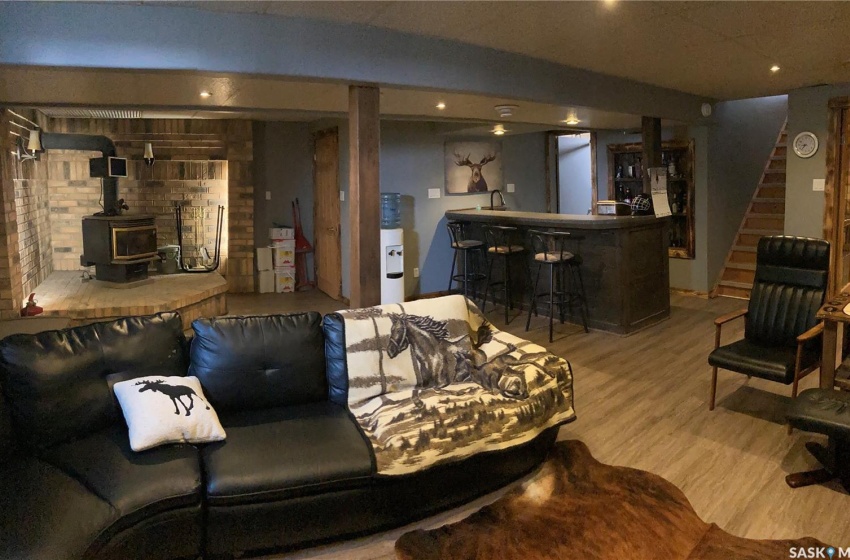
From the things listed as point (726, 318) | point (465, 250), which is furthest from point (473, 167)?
point (726, 318)

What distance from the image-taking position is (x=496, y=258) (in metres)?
6.86

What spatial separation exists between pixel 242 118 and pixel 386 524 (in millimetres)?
6224

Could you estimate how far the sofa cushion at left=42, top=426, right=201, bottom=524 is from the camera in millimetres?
2193

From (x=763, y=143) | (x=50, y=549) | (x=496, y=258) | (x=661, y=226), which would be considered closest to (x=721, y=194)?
(x=763, y=143)

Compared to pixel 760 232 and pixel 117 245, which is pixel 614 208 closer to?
pixel 760 232

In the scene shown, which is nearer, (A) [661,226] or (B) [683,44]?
(B) [683,44]

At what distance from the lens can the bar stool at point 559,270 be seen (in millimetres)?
5582

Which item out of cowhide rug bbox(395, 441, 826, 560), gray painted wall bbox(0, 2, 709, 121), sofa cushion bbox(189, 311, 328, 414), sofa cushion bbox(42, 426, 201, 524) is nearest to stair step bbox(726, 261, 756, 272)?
gray painted wall bbox(0, 2, 709, 121)

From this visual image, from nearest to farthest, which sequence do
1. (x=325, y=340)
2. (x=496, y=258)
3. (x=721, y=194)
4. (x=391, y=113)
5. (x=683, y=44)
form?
(x=325, y=340) → (x=683, y=44) → (x=391, y=113) → (x=496, y=258) → (x=721, y=194)

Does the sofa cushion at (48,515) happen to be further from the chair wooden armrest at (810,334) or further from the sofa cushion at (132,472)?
the chair wooden armrest at (810,334)

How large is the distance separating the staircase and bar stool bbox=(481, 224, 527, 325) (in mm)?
2694

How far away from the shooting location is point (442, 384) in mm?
3250

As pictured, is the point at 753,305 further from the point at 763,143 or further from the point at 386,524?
the point at 763,143

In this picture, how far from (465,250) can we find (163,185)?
384 centimetres
